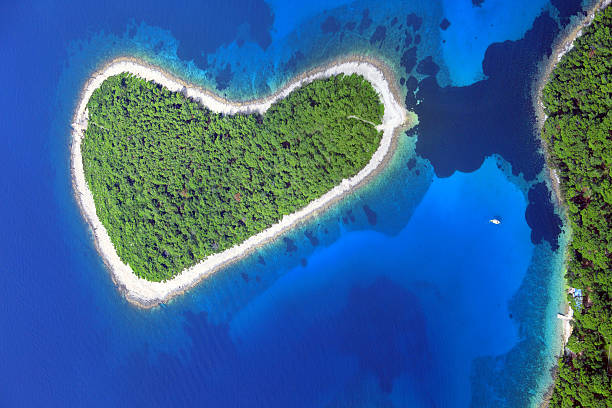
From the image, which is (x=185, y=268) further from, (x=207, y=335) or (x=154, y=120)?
(x=154, y=120)

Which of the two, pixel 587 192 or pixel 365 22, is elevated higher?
pixel 365 22

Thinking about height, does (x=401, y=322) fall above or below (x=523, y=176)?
below

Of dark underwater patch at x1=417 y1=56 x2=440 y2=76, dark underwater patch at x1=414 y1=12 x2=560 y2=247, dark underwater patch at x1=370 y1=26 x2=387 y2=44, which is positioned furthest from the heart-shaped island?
dark underwater patch at x1=414 y1=12 x2=560 y2=247

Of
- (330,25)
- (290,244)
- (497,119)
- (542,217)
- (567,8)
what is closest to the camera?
(567,8)

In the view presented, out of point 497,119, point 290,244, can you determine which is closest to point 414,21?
point 497,119

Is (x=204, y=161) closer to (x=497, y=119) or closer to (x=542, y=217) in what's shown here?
(x=497, y=119)

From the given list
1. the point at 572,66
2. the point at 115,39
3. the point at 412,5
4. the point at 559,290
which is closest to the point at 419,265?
the point at 559,290

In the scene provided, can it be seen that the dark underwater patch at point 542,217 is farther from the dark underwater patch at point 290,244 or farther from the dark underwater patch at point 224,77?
the dark underwater patch at point 224,77
